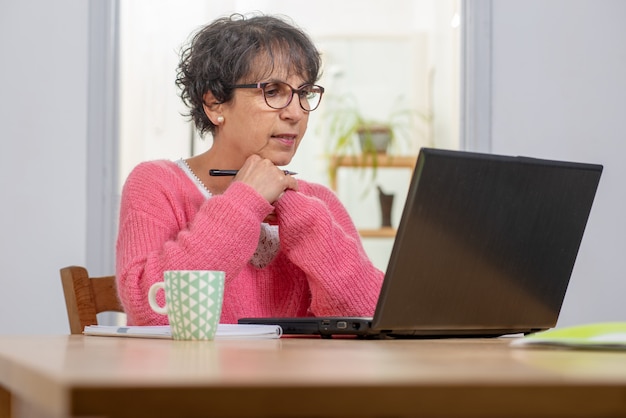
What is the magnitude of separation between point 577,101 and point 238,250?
182cm

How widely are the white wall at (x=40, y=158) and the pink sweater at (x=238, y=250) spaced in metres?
1.01

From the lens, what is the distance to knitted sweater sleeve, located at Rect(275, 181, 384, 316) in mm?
1613

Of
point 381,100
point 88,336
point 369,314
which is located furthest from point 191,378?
point 381,100

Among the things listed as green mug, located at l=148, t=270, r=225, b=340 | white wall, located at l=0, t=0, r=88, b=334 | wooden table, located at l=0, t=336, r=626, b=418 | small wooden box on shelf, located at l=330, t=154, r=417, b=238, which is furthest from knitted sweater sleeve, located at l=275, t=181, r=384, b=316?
small wooden box on shelf, located at l=330, t=154, r=417, b=238

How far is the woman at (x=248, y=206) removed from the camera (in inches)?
61.0

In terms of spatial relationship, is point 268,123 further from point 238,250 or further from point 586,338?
point 586,338

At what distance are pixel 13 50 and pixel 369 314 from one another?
1.61 meters

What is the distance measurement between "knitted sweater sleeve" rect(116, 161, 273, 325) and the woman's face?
0.21 metres

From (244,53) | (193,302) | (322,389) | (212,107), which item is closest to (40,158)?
(212,107)

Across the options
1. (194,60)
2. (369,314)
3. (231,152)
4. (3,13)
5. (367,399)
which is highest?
(3,13)

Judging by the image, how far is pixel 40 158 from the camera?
8.97 ft

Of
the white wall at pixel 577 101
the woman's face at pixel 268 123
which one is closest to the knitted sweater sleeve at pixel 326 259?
the woman's face at pixel 268 123

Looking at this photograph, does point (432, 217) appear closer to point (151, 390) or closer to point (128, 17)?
point (151, 390)

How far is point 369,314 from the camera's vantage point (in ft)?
5.35
